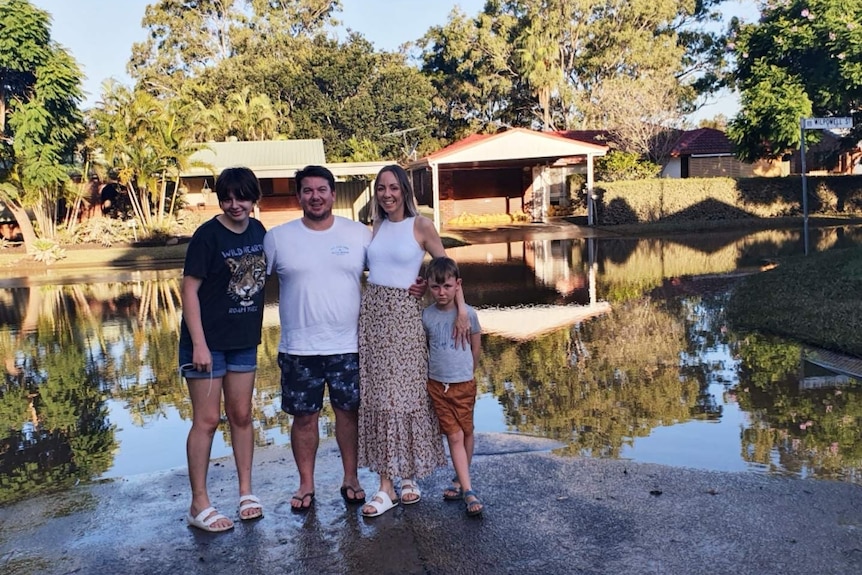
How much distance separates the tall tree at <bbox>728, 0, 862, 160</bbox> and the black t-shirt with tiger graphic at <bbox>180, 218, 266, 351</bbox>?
22829mm

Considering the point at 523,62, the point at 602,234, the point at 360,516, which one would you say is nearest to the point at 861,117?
the point at 602,234

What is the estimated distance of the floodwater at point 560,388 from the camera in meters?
5.28

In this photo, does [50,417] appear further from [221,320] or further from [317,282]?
[317,282]

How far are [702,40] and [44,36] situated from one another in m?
36.3

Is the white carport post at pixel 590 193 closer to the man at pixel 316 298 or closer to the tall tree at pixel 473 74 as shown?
the tall tree at pixel 473 74

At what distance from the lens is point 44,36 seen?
27.9 meters

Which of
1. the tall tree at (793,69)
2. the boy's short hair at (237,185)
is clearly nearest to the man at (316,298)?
the boy's short hair at (237,185)

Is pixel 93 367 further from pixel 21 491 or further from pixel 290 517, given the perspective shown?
pixel 290 517

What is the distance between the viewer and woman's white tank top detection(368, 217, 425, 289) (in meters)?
4.16

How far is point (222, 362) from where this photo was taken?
412 cm

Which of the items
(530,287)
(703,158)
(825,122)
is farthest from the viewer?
(703,158)

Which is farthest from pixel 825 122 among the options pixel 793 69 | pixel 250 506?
pixel 793 69

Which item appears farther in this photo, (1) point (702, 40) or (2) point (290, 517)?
(1) point (702, 40)

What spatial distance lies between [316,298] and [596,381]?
369 cm
